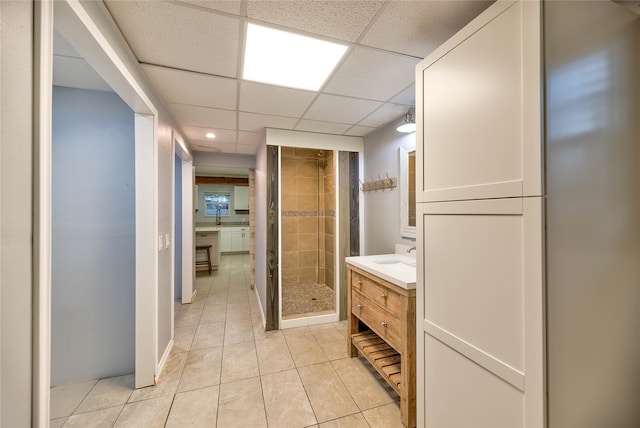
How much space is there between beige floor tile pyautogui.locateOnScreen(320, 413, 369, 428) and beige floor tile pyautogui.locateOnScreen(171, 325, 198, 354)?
162 cm

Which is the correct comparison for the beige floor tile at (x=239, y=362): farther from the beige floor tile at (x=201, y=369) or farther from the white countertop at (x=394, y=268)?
the white countertop at (x=394, y=268)

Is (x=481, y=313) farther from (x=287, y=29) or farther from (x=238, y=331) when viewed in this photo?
(x=238, y=331)

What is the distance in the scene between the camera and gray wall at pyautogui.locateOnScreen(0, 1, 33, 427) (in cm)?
66

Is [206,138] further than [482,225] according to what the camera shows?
Yes

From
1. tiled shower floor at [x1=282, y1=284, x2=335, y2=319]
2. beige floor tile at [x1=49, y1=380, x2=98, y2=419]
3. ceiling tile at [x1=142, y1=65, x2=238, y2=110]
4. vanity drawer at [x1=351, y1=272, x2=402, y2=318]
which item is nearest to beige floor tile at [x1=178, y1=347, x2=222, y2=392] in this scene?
beige floor tile at [x1=49, y1=380, x2=98, y2=419]

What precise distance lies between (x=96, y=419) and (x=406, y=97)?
126 inches

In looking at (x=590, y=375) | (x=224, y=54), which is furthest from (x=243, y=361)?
(x=224, y=54)

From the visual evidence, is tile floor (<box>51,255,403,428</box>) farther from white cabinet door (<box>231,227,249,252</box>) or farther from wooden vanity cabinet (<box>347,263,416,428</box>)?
white cabinet door (<box>231,227,249,252</box>)

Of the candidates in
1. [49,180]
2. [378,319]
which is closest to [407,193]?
[378,319]

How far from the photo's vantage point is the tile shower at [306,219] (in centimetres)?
438

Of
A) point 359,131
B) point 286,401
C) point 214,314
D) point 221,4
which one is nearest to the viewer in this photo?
point 221,4

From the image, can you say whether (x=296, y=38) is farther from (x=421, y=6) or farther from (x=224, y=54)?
(x=421, y=6)

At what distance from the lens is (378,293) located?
6.21 feet

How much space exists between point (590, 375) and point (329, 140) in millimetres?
2775
